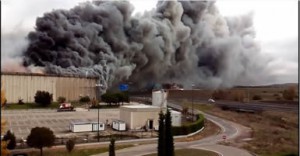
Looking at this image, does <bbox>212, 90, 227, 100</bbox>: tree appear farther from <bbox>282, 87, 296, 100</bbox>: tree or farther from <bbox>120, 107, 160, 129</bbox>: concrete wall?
<bbox>120, 107, 160, 129</bbox>: concrete wall

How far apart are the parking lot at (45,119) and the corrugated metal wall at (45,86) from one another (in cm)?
1027

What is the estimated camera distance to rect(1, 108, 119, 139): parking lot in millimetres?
39125

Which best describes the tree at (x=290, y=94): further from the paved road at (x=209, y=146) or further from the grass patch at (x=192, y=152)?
the grass patch at (x=192, y=152)

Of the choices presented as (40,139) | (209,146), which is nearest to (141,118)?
(209,146)

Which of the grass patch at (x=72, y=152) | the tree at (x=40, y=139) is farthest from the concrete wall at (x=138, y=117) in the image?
the tree at (x=40, y=139)

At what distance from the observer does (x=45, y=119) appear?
47.1 m

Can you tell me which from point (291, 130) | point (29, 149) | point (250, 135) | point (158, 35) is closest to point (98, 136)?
point (29, 149)

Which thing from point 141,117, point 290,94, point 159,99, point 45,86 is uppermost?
point 45,86

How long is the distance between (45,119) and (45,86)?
77.0ft

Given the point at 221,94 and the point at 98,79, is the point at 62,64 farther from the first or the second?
the point at 221,94

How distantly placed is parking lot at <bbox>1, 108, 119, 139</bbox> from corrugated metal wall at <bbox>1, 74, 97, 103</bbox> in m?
10.3

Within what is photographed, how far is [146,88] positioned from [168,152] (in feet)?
243

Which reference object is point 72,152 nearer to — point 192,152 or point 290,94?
point 192,152

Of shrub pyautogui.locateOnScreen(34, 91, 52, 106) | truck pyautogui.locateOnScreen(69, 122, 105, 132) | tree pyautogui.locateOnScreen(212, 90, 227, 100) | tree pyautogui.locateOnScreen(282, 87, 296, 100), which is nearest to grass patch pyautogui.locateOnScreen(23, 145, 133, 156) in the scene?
truck pyautogui.locateOnScreen(69, 122, 105, 132)
